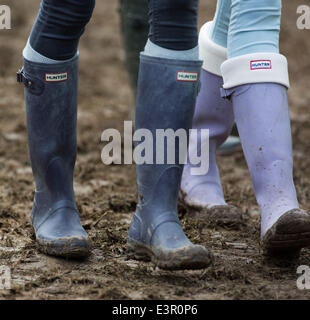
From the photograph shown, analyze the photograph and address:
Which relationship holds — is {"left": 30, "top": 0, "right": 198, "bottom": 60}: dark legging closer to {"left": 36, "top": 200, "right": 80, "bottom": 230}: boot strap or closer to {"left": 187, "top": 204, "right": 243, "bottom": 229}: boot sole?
{"left": 36, "top": 200, "right": 80, "bottom": 230}: boot strap

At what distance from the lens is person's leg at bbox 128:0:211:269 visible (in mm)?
1726

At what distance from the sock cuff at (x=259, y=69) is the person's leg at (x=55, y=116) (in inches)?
17.9

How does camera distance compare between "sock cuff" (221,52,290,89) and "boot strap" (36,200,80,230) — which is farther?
"boot strap" (36,200,80,230)

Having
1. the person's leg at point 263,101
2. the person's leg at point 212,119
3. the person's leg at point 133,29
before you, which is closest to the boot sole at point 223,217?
the person's leg at point 212,119

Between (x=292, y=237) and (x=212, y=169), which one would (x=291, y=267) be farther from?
(x=212, y=169)

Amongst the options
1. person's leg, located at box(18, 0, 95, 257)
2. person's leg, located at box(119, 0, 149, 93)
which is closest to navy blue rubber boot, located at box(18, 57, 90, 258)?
person's leg, located at box(18, 0, 95, 257)

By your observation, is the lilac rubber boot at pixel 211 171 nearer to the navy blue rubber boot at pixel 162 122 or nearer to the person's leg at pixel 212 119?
the person's leg at pixel 212 119

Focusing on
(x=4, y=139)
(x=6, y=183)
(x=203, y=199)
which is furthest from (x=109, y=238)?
(x=4, y=139)

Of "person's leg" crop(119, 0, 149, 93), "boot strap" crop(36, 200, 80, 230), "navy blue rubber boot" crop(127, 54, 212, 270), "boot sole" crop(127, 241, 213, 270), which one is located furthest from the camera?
"person's leg" crop(119, 0, 149, 93)

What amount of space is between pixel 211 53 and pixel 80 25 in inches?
25.4

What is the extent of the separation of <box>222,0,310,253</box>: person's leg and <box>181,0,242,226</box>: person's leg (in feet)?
1.28

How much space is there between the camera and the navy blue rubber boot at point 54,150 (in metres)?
1.92
